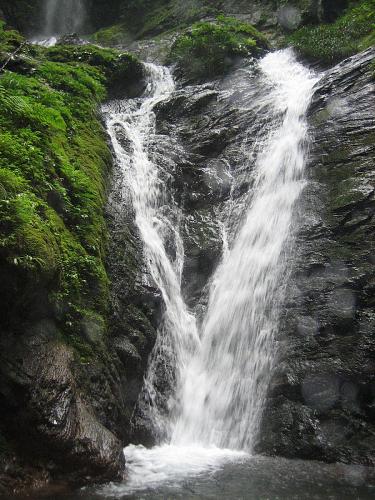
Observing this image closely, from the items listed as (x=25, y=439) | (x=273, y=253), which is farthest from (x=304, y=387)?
(x=25, y=439)

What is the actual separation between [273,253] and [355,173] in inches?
95.3

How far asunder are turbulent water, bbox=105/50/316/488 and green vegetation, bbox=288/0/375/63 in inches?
228

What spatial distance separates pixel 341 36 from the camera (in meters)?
17.4

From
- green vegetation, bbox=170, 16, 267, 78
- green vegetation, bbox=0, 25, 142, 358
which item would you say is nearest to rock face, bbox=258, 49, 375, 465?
green vegetation, bbox=0, 25, 142, 358

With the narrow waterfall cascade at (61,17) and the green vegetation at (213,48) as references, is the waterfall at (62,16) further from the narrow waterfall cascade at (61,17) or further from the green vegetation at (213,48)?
the green vegetation at (213,48)

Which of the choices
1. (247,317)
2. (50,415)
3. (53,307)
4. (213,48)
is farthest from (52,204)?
(213,48)

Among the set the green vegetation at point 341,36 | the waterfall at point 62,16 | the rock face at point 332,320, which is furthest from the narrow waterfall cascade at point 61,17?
the rock face at point 332,320

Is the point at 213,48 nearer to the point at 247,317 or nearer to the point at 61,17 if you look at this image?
the point at 247,317

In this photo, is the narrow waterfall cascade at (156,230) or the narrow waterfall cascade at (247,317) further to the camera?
the narrow waterfall cascade at (156,230)

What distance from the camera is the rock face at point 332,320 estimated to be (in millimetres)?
6297

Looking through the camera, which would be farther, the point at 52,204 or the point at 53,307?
the point at 52,204

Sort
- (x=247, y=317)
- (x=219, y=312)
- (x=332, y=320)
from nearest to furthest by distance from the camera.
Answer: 1. (x=332, y=320)
2. (x=247, y=317)
3. (x=219, y=312)

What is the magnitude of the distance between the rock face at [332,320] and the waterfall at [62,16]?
2453 cm

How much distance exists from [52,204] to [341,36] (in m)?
15.5
